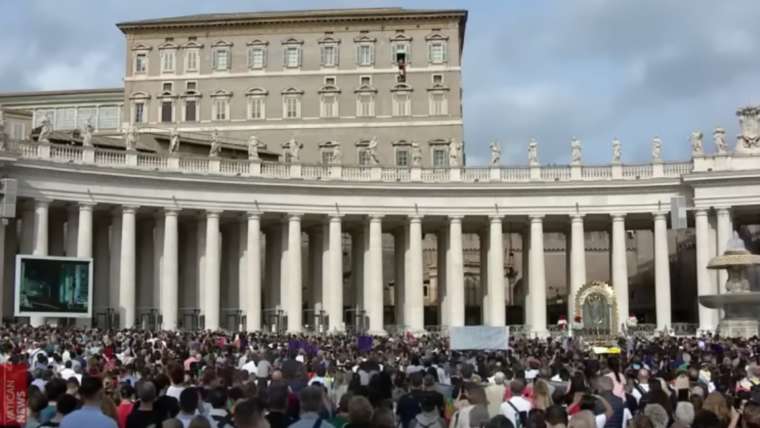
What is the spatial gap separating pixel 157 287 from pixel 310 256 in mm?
13753

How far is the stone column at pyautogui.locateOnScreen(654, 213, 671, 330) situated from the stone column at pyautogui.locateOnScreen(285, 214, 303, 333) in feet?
81.8

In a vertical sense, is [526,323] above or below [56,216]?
below

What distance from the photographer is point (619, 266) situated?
73.1 meters

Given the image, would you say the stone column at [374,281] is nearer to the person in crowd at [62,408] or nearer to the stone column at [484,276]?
the stone column at [484,276]

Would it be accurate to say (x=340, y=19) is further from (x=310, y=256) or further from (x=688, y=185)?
(x=688, y=185)

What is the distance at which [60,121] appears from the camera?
4456 inches

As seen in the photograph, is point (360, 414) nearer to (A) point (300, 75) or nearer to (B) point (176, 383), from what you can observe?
(B) point (176, 383)

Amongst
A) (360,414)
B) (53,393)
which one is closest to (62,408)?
(53,393)

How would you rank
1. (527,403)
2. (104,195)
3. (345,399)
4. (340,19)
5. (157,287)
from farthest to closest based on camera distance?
(340,19)
(157,287)
(104,195)
(527,403)
(345,399)

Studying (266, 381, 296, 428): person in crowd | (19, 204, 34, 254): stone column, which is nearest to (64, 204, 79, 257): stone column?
(19, 204, 34, 254): stone column

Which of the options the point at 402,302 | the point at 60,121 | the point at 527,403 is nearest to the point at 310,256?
the point at 402,302

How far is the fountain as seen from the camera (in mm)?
52688

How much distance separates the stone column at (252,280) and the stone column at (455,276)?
544 inches

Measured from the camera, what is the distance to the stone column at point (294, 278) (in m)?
71.2
